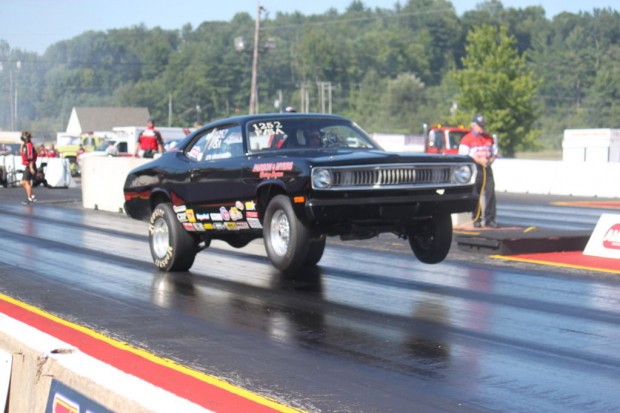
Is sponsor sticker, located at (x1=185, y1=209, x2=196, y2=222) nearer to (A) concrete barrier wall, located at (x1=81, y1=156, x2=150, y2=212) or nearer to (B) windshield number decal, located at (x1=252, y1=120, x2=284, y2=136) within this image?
(B) windshield number decal, located at (x1=252, y1=120, x2=284, y2=136)

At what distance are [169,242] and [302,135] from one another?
1.95 metres

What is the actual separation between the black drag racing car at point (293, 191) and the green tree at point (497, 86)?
5844 centimetres

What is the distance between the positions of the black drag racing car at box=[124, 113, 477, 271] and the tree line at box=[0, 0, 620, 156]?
8943 cm

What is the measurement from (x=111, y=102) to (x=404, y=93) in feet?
165

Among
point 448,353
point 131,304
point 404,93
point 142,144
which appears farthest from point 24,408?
point 404,93

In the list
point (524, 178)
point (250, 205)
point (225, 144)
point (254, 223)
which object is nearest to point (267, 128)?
point (225, 144)

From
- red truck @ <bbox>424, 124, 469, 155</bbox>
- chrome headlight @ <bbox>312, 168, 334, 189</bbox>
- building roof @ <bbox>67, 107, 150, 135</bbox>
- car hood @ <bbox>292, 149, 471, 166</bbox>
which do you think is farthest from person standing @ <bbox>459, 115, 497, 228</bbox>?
building roof @ <bbox>67, 107, 150, 135</bbox>

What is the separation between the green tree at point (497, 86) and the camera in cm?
6981

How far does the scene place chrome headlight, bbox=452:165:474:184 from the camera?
10.5m

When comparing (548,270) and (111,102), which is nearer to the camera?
(548,270)

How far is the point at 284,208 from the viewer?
33.2 ft

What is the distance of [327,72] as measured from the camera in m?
157

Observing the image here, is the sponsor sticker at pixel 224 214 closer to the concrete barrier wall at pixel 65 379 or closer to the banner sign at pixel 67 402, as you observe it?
the concrete barrier wall at pixel 65 379

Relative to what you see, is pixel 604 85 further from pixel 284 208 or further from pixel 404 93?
pixel 284 208
